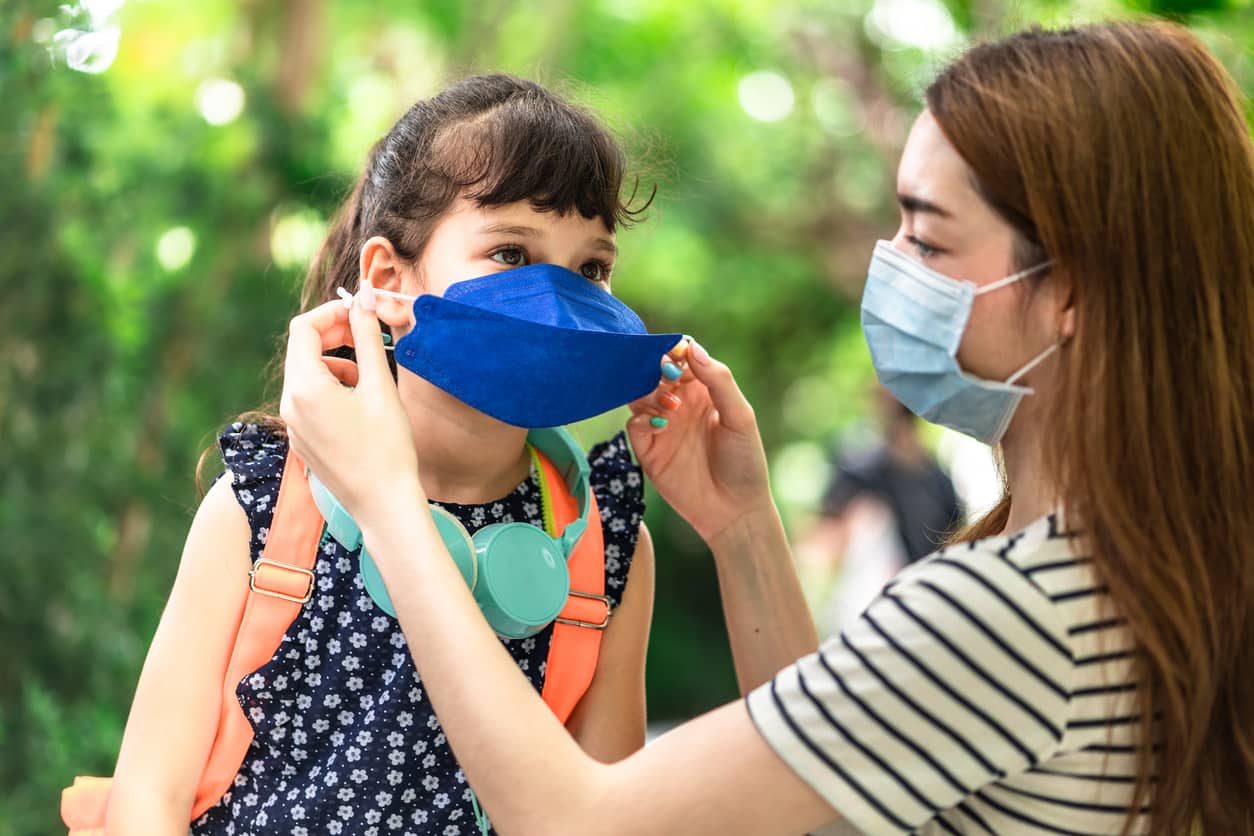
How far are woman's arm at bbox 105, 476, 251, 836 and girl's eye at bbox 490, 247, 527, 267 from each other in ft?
1.83

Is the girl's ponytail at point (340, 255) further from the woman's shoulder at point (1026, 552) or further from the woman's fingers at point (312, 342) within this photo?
the woman's shoulder at point (1026, 552)

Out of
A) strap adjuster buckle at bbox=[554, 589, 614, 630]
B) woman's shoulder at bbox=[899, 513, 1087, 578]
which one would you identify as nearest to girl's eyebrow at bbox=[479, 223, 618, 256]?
strap adjuster buckle at bbox=[554, 589, 614, 630]

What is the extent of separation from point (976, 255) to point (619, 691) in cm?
92

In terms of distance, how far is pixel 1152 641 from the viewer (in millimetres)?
1574

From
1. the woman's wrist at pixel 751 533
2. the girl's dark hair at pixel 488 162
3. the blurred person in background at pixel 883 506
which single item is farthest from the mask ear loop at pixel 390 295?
the blurred person in background at pixel 883 506

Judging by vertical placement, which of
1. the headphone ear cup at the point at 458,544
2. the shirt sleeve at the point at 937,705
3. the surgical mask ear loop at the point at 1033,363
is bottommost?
the shirt sleeve at the point at 937,705

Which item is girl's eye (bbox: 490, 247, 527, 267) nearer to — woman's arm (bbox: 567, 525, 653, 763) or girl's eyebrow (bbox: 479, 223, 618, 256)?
girl's eyebrow (bbox: 479, 223, 618, 256)

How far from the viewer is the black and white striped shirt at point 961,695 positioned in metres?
1.55

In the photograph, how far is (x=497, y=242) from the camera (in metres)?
2.04

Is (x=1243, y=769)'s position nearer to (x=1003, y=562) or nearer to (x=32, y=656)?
(x=1003, y=562)

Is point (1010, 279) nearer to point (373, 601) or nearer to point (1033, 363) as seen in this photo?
point (1033, 363)

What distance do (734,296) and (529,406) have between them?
10871mm

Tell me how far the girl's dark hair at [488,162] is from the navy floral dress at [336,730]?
337mm

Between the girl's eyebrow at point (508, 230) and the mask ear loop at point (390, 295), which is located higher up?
the girl's eyebrow at point (508, 230)
